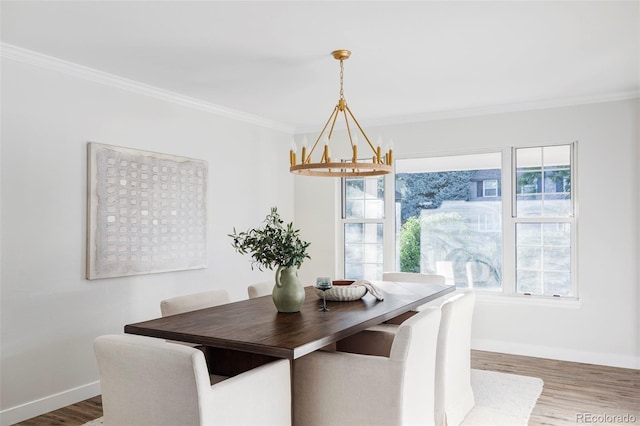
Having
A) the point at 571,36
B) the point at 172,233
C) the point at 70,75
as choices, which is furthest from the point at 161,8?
the point at 571,36

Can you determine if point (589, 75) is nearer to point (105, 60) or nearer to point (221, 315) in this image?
point (221, 315)

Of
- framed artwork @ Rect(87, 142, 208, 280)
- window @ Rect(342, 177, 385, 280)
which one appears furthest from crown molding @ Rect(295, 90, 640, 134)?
framed artwork @ Rect(87, 142, 208, 280)

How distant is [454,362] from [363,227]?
2.91 meters

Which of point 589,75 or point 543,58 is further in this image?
point 589,75

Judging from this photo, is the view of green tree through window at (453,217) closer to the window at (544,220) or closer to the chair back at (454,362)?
the window at (544,220)

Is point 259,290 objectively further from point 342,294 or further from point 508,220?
point 508,220

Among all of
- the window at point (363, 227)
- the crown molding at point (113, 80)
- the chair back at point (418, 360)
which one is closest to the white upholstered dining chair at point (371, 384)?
the chair back at point (418, 360)

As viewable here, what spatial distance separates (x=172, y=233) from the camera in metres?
4.39

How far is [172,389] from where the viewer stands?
185 centimetres

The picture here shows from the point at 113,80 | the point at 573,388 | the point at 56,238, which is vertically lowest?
the point at 573,388

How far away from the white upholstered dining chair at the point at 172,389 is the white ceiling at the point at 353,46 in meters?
1.78

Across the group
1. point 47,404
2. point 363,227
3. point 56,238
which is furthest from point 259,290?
point 363,227

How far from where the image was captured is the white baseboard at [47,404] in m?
3.25

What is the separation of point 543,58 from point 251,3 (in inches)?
83.8
